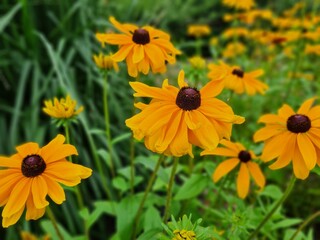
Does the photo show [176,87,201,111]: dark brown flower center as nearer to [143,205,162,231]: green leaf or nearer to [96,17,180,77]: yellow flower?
[96,17,180,77]: yellow flower

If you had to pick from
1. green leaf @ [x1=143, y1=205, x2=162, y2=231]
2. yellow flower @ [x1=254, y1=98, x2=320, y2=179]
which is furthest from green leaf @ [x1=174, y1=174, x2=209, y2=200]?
yellow flower @ [x1=254, y1=98, x2=320, y2=179]

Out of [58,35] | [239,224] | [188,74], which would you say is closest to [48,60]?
[58,35]

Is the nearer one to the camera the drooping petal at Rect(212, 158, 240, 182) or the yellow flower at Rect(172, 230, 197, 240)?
the yellow flower at Rect(172, 230, 197, 240)

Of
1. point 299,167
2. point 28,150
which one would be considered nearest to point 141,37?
point 28,150

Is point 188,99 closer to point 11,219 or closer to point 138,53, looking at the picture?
point 138,53

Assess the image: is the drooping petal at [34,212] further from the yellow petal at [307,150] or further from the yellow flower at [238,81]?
the yellow flower at [238,81]

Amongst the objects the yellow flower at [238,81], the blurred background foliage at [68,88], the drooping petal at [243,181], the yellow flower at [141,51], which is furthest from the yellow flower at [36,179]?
→ the blurred background foliage at [68,88]
